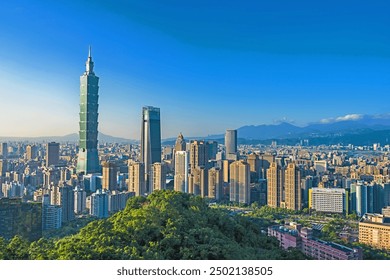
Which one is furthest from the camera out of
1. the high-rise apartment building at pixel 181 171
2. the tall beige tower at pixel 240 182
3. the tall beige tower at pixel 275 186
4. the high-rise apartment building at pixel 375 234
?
the tall beige tower at pixel 240 182

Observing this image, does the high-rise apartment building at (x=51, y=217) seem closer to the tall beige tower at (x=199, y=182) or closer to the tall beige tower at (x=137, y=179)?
the tall beige tower at (x=137, y=179)

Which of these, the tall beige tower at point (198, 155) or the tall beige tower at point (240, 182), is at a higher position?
the tall beige tower at point (198, 155)

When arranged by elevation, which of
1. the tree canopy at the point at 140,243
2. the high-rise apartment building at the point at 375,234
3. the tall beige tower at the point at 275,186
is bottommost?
the high-rise apartment building at the point at 375,234

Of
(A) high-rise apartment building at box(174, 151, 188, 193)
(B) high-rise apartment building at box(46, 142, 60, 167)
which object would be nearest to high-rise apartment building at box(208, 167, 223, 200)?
(A) high-rise apartment building at box(174, 151, 188, 193)

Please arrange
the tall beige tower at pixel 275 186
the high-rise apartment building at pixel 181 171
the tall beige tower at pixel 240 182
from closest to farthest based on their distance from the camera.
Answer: the high-rise apartment building at pixel 181 171, the tall beige tower at pixel 275 186, the tall beige tower at pixel 240 182

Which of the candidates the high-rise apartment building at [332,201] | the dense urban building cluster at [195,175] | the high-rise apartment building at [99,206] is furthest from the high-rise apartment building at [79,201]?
the high-rise apartment building at [332,201]

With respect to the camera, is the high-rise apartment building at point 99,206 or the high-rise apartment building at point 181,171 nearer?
the high-rise apartment building at point 99,206

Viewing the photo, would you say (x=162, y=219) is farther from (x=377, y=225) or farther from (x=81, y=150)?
(x=81, y=150)
